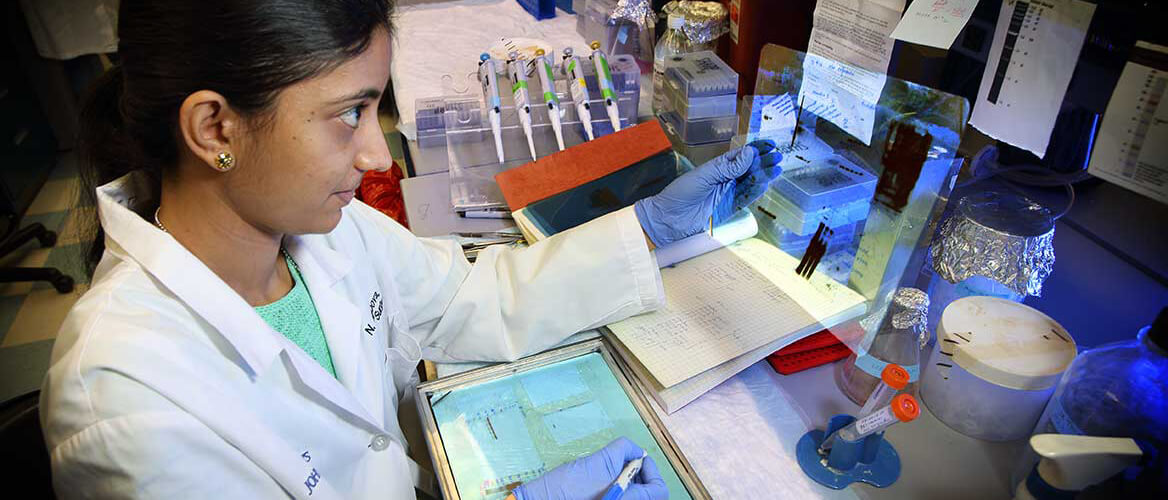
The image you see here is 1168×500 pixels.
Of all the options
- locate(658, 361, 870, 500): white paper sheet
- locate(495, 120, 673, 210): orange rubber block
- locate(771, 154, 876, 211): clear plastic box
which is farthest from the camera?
locate(495, 120, 673, 210): orange rubber block

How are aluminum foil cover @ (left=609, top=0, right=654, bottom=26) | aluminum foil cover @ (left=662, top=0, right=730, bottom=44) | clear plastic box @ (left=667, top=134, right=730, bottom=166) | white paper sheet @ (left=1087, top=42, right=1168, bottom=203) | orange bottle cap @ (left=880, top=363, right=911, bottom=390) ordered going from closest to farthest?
white paper sheet @ (left=1087, top=42, right=1168, bottom=203)
orange bottle cap @ (left=880, top=363, right=911, bottom=390)
clear plastic box @ (left=667, top=134, right=730, bottom=166)
aluminum foil cover @ (left=662, top=0, right=730, bottom=44)
aluminum foil cover @ (left=609, top=0, right=654, bottom=26)

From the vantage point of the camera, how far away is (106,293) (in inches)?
31.3

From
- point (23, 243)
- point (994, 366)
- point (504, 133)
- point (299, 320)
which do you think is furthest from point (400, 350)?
point (23, 243)

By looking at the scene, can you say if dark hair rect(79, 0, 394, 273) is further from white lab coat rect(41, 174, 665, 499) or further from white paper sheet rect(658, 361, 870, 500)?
white paper sheet rect(658, 361, 870, 500)

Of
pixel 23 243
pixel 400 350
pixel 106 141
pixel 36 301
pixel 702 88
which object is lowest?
pixel 36 301

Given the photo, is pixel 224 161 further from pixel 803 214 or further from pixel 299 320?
pixel 803 214

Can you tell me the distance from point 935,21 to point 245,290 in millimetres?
1126

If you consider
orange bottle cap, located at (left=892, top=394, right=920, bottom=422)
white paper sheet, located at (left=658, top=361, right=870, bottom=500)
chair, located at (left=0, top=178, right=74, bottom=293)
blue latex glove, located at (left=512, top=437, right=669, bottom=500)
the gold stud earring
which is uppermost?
the gold stud earring

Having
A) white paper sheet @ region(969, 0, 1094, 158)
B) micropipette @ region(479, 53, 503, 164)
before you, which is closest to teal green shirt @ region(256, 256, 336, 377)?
micropipette @ region(479, 53, 503, 164)

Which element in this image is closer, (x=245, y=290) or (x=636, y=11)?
(x=245, y=290)

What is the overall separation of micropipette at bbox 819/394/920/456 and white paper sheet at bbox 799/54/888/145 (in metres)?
0.53

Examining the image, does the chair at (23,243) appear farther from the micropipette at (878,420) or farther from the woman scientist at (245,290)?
the micropipette at (878,420)

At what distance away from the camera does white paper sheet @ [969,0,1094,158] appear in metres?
→ 0.82

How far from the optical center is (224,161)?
81 centimetres
